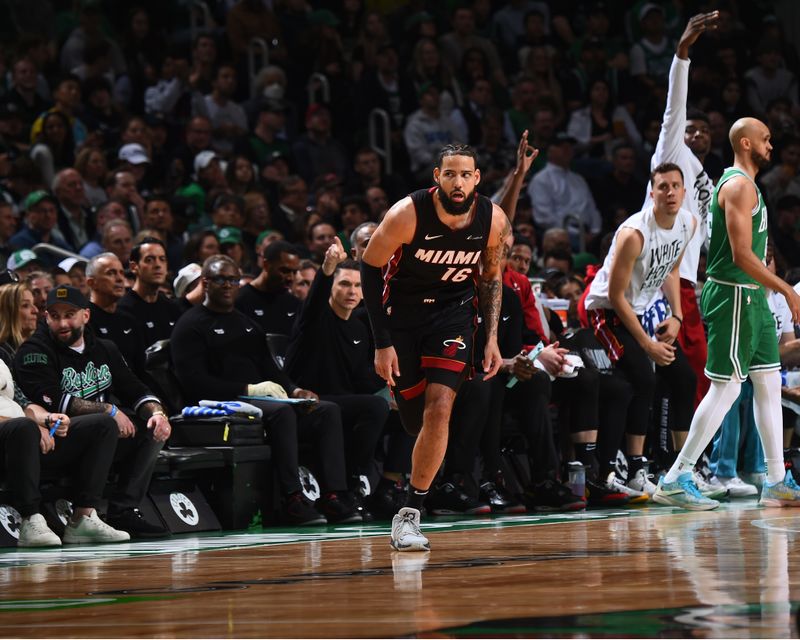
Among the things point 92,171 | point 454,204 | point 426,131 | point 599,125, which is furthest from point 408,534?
point 599,125

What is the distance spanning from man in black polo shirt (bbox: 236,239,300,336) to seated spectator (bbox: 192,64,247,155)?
4.74 meters

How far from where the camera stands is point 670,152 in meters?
8.91

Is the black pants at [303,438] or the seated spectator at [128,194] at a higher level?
the seated spectator at [128,194]

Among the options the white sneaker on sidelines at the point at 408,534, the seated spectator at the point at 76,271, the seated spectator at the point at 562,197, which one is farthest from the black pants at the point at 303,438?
the seated spectator at the point at 562,197

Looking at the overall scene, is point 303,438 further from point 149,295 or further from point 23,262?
point 23,262

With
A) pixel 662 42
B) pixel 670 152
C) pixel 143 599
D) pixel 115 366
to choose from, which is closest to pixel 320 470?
pixel 115 366

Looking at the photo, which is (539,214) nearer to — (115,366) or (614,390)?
(614,390)

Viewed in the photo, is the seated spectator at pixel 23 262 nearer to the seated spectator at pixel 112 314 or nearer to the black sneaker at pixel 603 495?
the seated spectator at pixel 112 314

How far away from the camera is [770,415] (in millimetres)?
7785

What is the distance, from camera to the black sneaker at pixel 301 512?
7.90m

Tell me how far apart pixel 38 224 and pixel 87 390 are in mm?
3206

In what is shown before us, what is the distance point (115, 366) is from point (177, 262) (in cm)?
321

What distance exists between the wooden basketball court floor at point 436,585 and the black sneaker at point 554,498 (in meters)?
1.57

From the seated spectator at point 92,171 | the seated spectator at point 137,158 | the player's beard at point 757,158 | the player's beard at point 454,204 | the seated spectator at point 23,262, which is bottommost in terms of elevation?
the player's beard at point 454,204
